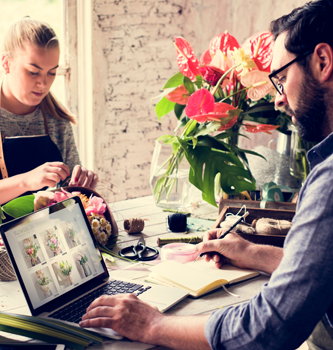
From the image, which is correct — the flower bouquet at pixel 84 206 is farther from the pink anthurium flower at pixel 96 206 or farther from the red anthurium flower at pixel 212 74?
the red anthurium flower at pixel 212 74

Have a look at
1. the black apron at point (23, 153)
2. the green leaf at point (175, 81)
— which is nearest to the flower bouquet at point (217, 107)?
the green leaf at point (175, 81)

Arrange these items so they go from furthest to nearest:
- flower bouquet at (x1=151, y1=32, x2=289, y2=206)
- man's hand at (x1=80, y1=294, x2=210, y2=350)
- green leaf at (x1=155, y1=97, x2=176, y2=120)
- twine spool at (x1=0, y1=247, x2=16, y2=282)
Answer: green leaf at (x1=155, y1=97, x2=176, y2=120)
flower bouquet at (x1=151, y1=32, x2=289, y2=206)
twine spool at (x1=0, y1=247, x2=16, y2=282)
man's hand at (x1=80, y1=294, x2=210, y2=350)

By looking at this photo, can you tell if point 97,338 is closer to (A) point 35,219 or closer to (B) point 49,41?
(A) point 35,219

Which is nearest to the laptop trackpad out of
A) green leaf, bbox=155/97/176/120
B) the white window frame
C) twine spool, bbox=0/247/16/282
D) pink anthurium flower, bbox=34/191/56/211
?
twine spool, bbox=0/247/16/282

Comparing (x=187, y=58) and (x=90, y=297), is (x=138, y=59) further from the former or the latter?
(x=90, y=297)

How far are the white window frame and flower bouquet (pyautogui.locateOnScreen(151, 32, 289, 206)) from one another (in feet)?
4.49

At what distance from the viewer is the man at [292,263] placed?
1.77 feet

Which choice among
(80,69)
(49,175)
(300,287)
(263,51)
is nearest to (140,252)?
(49,175)

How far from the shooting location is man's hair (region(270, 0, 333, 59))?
2.51ft

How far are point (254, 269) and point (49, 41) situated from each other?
1.32 meters

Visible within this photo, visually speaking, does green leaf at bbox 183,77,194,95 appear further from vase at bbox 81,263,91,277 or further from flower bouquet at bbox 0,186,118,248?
vase at bbox 81,263,91,277

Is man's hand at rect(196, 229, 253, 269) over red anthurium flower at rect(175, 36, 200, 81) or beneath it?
beneath

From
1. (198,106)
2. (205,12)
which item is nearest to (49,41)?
(198,106)

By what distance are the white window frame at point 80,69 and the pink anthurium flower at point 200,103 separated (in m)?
1.57
